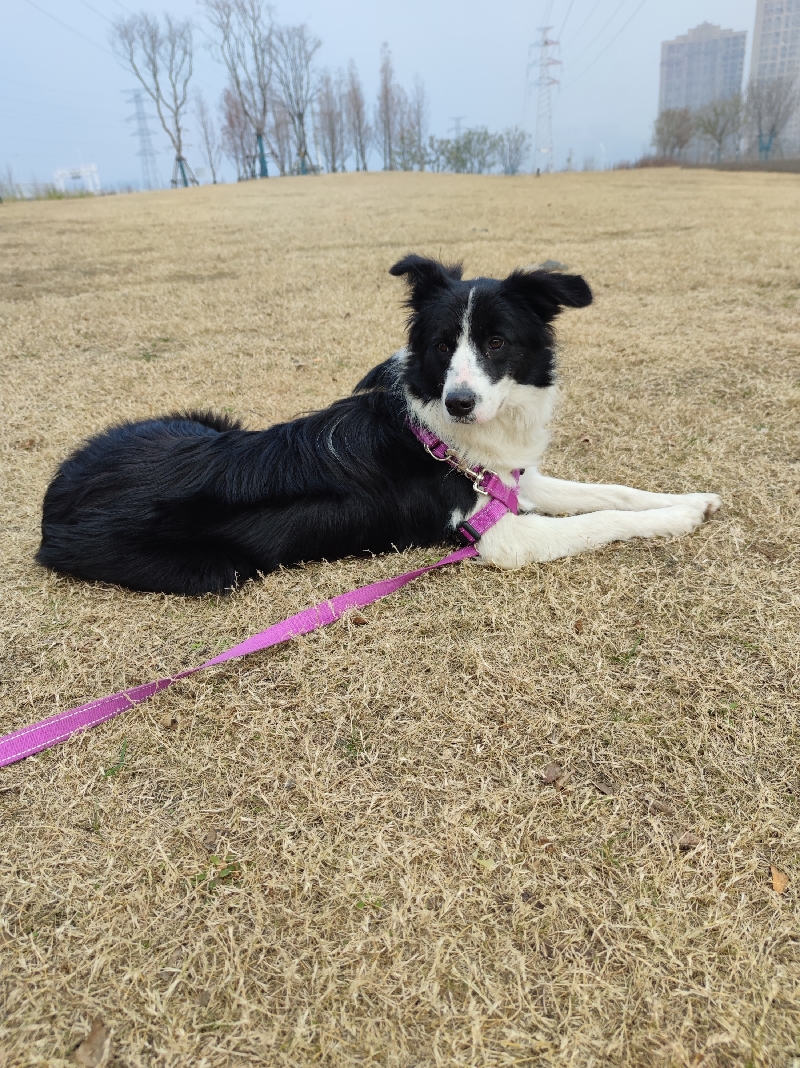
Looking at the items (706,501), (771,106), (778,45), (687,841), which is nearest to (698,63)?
(778,45)

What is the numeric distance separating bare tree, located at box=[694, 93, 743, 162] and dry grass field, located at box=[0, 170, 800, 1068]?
220ft

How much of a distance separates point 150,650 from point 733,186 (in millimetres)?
25094

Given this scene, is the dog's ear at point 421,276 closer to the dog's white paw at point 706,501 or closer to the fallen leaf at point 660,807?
the dog's white paw at point 706,501

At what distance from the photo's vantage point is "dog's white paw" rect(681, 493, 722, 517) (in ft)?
10.5

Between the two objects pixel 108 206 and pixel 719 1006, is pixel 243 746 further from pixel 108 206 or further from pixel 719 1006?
pixel 108 206

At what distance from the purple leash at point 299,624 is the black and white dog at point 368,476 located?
0.06 meters

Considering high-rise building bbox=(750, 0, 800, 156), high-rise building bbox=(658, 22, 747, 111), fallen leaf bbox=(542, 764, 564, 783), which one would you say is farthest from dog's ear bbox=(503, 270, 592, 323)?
high-rise building bbox=(658, 22, 747, 111)

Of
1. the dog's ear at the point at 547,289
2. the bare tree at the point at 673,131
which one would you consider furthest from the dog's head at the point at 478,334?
the bare tree at the point at 673,131

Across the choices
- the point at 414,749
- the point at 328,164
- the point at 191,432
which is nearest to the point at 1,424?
the point at 191,432

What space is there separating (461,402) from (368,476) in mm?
546

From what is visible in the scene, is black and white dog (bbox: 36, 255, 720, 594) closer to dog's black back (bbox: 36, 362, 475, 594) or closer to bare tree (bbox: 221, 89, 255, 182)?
dog's black back (bbox: 36, 362, 475, 594)

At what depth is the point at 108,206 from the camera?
22750mm

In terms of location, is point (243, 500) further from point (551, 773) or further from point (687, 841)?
point (687, 841)

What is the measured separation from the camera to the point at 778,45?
196ft
